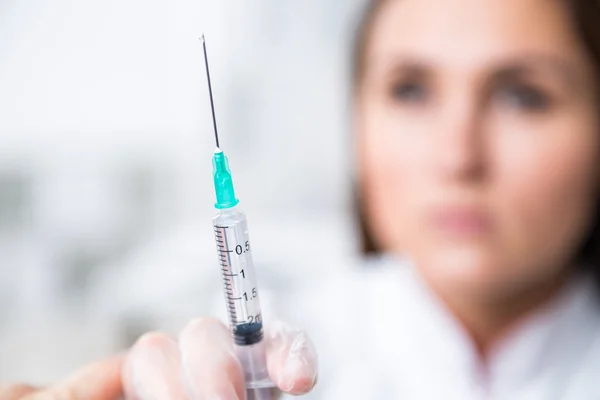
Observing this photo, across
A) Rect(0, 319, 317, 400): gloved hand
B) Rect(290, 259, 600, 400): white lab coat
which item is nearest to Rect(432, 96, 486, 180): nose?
Rect(290, 259, 600, 400): white lab coat

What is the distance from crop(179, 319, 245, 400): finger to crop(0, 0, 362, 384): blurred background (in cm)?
62

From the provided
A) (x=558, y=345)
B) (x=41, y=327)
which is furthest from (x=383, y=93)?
(x=41, y=327)

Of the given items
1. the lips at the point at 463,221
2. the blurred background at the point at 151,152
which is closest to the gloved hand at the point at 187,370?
the lips at the point at 463,221

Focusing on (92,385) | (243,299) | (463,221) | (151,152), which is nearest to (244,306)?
(243,299)

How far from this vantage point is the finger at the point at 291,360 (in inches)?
17.8

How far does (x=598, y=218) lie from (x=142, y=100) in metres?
0.84

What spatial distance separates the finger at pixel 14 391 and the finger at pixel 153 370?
0.24 ft

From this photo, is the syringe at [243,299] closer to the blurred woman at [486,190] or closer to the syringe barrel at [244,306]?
the syringe barrel at [244,306]

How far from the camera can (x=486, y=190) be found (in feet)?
2.56

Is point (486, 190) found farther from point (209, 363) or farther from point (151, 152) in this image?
point (151, 152)

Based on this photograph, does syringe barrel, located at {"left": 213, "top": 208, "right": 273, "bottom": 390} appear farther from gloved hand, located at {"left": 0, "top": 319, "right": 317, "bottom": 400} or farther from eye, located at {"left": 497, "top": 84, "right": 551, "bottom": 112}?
eye, located at {"left": 497, "top": 84, "right": 551, "bottom": 112}

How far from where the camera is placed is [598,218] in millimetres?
894

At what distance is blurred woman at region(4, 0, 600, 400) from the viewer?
0.77 metres

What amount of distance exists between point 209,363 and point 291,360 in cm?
6
